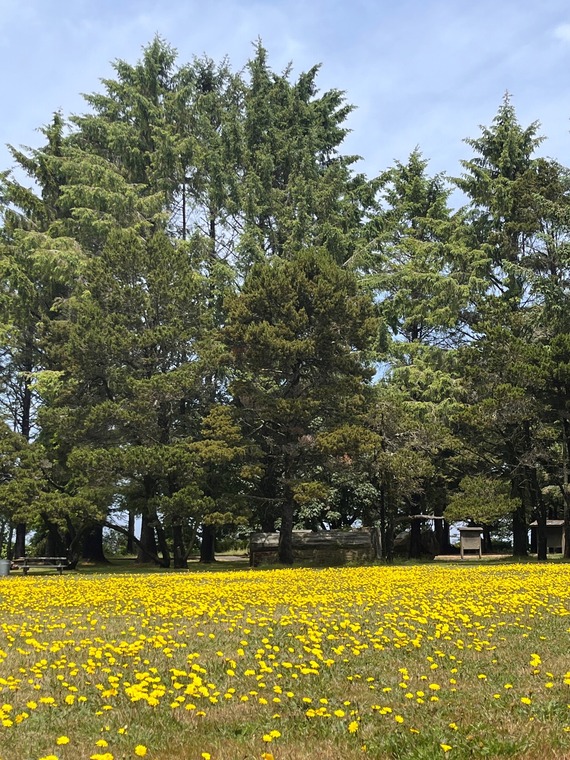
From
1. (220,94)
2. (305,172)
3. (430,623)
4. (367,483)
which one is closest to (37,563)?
(367,483)

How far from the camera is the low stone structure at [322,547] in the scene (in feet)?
89.1

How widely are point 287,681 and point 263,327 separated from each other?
61.3 ft

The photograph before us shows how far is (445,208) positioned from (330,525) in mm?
19299

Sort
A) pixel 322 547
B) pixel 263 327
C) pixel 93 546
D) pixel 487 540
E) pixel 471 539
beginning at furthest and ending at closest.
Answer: pixel 487 540 → pixel 93 546 → pixel 471 539 → pixel 322 547 → pixel 263 327

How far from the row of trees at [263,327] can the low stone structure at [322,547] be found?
105 cm

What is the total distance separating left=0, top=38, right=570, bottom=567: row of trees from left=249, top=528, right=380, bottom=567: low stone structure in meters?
1.05

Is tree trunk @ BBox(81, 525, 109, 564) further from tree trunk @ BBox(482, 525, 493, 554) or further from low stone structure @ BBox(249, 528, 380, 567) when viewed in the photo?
tree trunk @ BBox(482, 525, 493, 554)

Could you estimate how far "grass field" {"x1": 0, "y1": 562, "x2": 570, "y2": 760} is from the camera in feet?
13.7

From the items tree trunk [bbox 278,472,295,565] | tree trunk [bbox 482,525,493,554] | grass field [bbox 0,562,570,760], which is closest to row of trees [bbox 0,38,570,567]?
tree trunk [bbox 278,472,295,565]

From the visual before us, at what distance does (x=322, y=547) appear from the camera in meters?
27.4

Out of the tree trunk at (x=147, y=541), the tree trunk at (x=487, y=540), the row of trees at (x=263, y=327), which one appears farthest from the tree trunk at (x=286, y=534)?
the tree trunk at (x=487, y=540)

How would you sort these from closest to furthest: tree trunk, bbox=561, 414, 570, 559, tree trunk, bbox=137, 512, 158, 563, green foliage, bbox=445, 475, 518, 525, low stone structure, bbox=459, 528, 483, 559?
green foliage, bbox=445, 475, 518, 525
tree trunk, bbox=561, 414, 570, 559
tree trunk, bbox=137, 512, 158, 563
low stone structure, bbox=459, 528, 483, 559

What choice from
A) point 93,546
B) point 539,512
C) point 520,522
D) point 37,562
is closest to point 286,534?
point 37,562

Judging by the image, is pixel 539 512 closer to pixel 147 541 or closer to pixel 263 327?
pixel 263 327
